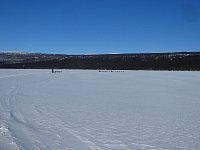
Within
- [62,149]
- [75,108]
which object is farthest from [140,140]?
[75,108]

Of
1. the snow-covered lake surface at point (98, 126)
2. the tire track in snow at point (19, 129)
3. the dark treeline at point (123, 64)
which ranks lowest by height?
the snow-covered lake surface at point (98, 126)

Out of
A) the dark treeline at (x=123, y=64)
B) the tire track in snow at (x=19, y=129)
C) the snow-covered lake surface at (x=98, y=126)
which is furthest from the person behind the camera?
the dark treeline at (x=123, y=64)

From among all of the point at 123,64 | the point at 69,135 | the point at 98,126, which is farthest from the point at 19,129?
the point at 123,64

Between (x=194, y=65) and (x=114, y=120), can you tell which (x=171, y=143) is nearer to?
(x=114, y=120)

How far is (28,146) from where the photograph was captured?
540cm

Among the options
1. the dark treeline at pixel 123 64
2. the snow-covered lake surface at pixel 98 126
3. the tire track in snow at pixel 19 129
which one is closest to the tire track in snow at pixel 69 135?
the snow-covered lake surface at pixel 98 126

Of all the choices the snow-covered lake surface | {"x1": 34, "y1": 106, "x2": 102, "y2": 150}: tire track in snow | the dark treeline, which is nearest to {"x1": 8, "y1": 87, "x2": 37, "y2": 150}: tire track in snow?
A: the snow-covered lake surface

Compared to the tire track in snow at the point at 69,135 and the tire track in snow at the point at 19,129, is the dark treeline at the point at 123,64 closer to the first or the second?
the tire track in snow at the point at 19,129

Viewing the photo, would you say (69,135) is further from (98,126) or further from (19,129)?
(19,129)

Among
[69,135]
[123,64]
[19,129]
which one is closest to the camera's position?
[69,135]

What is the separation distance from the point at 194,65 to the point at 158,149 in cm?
7619

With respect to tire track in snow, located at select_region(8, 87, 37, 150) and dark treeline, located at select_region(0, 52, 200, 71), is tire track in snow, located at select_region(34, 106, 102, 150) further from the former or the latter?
dark treeline, located at select_region(0, 52, 200, 71)

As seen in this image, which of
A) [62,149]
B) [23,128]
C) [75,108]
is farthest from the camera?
[75,108]

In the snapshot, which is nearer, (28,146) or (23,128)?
(28,146)
